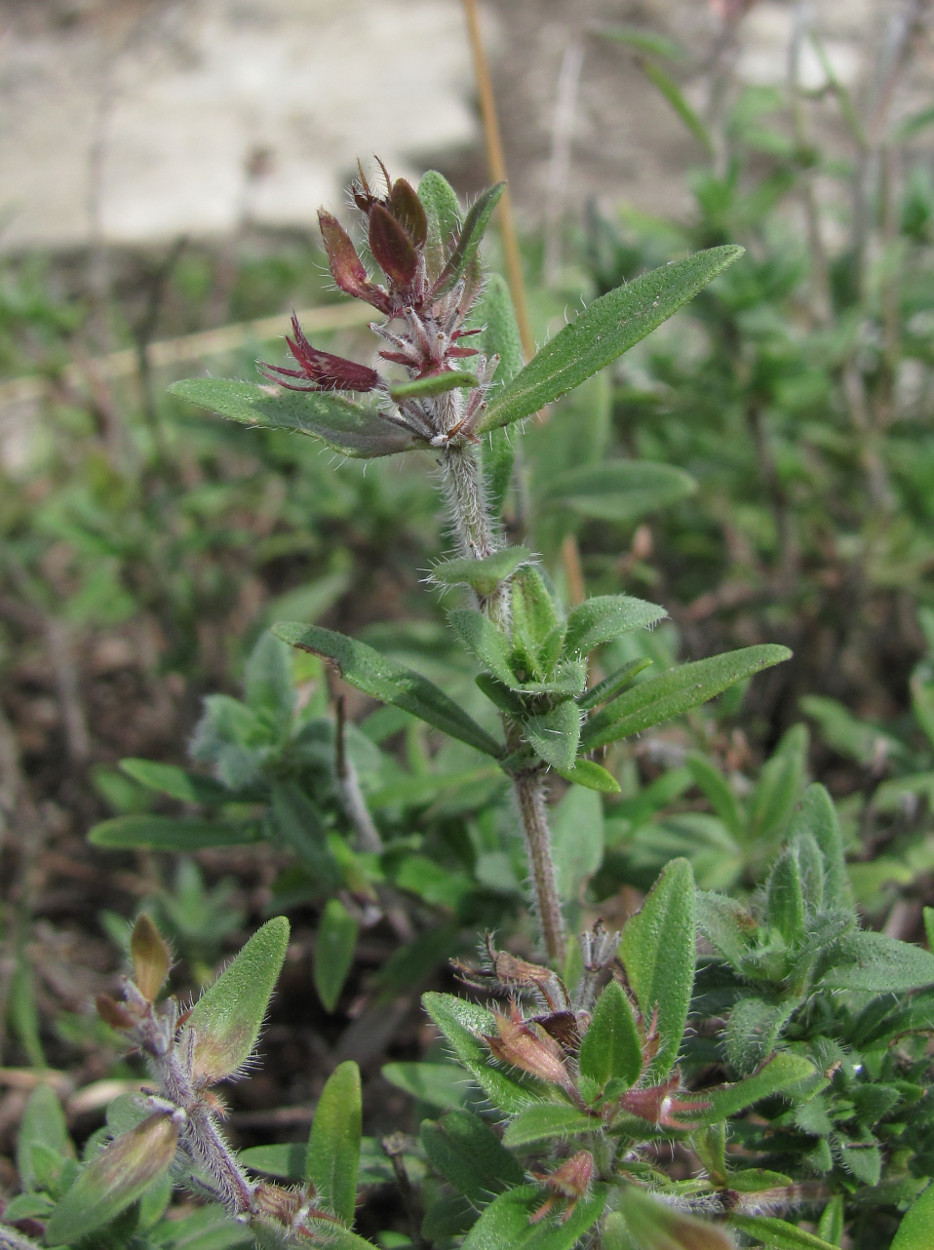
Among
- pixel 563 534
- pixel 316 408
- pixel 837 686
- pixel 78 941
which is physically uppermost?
pixel 316 408

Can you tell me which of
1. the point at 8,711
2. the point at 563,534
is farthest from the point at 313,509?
the point at 8,711

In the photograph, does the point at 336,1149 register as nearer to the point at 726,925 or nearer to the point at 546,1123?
the point at 546,1123

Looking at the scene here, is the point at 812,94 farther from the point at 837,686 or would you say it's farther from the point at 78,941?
the point at 78,941

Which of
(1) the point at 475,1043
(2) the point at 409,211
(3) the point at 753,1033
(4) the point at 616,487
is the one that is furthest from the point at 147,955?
(4) the point at 616,487

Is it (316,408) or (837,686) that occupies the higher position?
(316,408)

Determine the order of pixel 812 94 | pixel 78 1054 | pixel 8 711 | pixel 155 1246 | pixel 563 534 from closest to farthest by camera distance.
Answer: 1. pixel 155 1246
2. pixel 563 534
3. pixel 78 1054
4. pixel 812 94
5. pixel 8 711

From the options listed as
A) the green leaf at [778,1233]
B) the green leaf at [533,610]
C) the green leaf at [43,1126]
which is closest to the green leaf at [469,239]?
the green leaf at [533,610]
